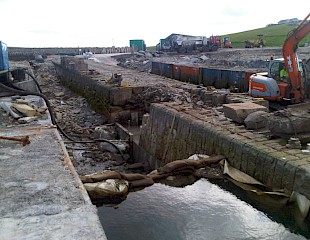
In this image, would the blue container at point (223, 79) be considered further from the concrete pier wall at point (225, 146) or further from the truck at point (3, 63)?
the truck at point (3, 63)

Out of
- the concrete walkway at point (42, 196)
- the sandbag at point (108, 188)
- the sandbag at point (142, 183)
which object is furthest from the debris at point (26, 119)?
the sandbag at point (142, 183)

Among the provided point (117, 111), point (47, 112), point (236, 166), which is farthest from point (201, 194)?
point (117, 111)

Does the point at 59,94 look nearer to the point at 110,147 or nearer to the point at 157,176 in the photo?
the point at 110,147

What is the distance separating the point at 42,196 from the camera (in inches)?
166

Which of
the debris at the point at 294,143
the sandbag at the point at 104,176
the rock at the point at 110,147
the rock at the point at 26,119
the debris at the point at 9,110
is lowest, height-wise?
the rock at the point at 110,147

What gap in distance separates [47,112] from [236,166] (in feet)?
15.3

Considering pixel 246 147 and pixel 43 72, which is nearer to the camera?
pixel 246 147

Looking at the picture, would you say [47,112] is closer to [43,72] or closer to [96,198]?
[96,198]

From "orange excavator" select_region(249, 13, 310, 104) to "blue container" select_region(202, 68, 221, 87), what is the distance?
827 centimetres

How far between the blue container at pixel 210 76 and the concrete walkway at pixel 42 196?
1352 cm

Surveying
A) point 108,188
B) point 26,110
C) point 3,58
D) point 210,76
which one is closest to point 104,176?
point 108,188

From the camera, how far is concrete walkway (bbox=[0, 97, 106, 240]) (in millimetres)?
3479

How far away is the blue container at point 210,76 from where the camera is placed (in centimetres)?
1875

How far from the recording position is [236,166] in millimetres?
6598
